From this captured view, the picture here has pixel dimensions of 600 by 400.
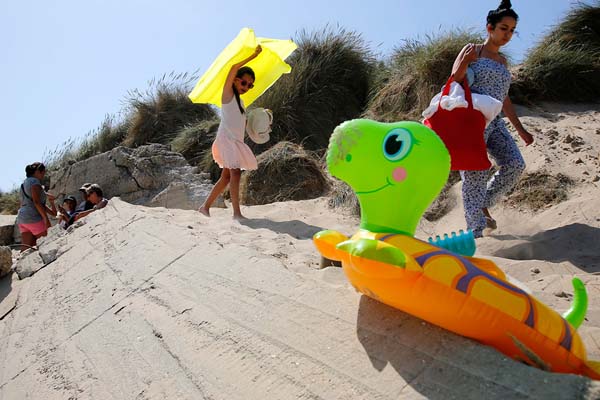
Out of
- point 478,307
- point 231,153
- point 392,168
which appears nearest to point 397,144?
point 392,168

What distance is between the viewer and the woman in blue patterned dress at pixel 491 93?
3602 millimetres

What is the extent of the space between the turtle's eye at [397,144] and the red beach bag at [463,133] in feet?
5.75

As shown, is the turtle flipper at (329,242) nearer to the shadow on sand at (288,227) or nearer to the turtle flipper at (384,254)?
the turtle flipper at (384,254)

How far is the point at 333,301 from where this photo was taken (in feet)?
6.84

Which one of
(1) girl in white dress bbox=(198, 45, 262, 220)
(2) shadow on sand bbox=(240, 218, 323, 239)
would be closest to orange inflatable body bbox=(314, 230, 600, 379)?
(2) shadow on sand bbox=(240, 218, 323, 239)

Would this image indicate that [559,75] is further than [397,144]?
Yes

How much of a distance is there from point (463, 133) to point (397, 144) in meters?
1.82

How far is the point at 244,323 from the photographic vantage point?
2168 millimetres

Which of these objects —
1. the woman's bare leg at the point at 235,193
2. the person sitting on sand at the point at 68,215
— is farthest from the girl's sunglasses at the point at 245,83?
the person sitting on sand at the point at 68,215

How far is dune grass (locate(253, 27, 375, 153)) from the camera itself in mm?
9602

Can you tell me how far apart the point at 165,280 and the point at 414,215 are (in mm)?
1598

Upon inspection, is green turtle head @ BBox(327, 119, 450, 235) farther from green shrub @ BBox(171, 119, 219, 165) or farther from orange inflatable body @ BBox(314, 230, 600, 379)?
green shrub @ BBox(171, 119, 219, 165)

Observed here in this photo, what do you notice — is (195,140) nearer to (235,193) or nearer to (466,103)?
(235,193)

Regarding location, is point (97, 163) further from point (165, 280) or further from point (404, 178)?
point (404, 178)
